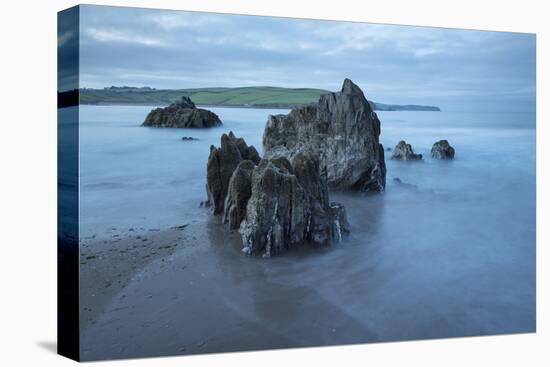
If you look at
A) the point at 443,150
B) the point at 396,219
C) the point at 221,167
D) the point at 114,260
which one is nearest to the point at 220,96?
the point at 221,167

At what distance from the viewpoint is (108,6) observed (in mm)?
10141

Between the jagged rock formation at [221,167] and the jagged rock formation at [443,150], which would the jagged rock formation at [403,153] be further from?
the jagged rock formation at [221,167]

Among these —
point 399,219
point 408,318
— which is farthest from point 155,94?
point 408,318

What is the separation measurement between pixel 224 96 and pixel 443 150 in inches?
154

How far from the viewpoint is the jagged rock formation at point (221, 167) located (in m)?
11.2

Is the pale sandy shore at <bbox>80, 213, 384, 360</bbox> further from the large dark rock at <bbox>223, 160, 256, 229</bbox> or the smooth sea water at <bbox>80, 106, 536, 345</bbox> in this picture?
the large dark rock at <bbox>223, 160, 256, 229</bbox>

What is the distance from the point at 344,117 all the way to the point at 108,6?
424 centimetres

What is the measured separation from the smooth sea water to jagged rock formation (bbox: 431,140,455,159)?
9 cm

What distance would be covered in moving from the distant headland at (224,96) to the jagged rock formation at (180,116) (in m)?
0.10

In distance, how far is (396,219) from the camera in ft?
38.7

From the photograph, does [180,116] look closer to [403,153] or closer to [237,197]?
[237,197]

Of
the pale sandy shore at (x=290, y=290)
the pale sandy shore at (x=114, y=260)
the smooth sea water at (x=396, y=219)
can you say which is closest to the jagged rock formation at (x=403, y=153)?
the smooth sea water at (x=396, y=219)

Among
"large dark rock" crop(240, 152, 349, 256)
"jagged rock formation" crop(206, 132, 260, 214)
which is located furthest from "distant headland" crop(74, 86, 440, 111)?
"large dark rock" crop(240, 152, 349, 256)

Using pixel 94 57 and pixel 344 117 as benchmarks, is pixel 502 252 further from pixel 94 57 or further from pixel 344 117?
pixel 94 57
